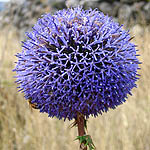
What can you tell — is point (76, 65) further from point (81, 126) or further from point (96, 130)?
point (96, 130)

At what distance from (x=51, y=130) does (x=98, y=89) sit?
252 cm

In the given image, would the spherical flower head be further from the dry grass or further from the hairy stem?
the dry grass

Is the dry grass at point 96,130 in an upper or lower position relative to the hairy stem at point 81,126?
upper

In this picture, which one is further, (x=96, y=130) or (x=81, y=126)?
(x=96, y=130)

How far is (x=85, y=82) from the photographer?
4.44 feet

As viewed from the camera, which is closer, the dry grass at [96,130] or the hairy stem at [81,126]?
the hairy stem at [81,126]

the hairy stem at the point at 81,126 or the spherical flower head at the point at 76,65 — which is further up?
the spherical flower head at the point at 76,65

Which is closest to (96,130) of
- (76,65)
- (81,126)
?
(81,126)

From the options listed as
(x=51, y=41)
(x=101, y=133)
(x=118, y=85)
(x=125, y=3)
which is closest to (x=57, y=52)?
(x=51, y=41)

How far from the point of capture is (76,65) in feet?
4.64

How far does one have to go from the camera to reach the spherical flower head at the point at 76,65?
Result: 4.53 feet

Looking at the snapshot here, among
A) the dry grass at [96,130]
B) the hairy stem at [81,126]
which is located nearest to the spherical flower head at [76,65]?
the hairy stem at [81,126]

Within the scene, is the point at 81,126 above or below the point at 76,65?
below

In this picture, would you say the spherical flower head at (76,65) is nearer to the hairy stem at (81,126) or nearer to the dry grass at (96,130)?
the hairy stem at (81,126)
